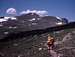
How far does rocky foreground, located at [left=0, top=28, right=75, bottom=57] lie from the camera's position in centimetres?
817

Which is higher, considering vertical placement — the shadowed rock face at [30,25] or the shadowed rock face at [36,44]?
the shadowed rock face at [30,25]

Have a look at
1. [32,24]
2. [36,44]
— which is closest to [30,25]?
[32,24]

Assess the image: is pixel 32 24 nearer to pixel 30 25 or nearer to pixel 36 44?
pixel 30 25

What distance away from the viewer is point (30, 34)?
30.0 ft

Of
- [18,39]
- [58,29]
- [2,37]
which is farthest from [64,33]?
[2,37]

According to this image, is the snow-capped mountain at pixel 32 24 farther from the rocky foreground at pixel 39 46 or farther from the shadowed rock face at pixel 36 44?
the rocky foreground at pixel 39 46

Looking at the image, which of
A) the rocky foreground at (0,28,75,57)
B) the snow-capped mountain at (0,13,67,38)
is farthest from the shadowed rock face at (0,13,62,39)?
the rocky foreground at (0,28,75,57)

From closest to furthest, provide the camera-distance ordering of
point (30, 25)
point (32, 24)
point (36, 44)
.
→ point (36, 44) < point (30, 25) < point (32, 24)

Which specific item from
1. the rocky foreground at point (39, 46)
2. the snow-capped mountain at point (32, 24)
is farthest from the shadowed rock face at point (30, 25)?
the rocky foreground at point (39, 46)

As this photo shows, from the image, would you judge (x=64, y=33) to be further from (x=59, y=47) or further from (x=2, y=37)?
(x=2, y=37)

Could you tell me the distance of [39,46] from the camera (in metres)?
8.67

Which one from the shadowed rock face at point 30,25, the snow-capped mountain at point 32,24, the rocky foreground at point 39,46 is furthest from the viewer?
the shadowed rock face at point 30,25

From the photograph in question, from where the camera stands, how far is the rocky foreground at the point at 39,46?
8.17m

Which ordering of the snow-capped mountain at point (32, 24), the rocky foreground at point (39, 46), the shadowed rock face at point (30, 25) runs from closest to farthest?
the rocky foreground at point (39, 46) → the snow-capped mountain at point (32, 24) → the shadowed rock face at point (30, 25)
